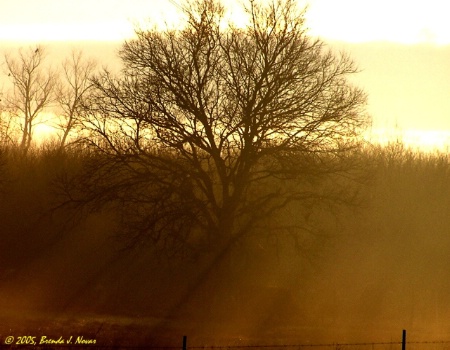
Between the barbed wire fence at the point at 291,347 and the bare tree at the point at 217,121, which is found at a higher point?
the bare tree at the point at 217,121

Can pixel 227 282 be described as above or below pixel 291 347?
above

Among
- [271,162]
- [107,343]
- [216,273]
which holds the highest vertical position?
[271,162]

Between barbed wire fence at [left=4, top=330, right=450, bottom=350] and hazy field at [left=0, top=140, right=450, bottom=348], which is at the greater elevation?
hazy field at [left=0, top=140, right=450, bottom=348]

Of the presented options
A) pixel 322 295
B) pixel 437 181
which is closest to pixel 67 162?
pixel 322 295

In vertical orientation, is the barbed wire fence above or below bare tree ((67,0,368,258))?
below

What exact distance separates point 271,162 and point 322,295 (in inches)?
253

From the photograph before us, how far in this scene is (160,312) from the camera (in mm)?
27078

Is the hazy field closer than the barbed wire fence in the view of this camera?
No

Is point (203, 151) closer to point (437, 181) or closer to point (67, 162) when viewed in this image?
point (67, 162)

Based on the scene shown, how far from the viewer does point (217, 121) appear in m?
26.6

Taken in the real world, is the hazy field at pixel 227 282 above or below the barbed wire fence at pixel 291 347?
above

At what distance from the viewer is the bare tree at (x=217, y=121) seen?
26.1 metres

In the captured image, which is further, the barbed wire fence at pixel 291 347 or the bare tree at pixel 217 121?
the bare tree at pixel 217 121

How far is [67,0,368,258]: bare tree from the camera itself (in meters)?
26.1
